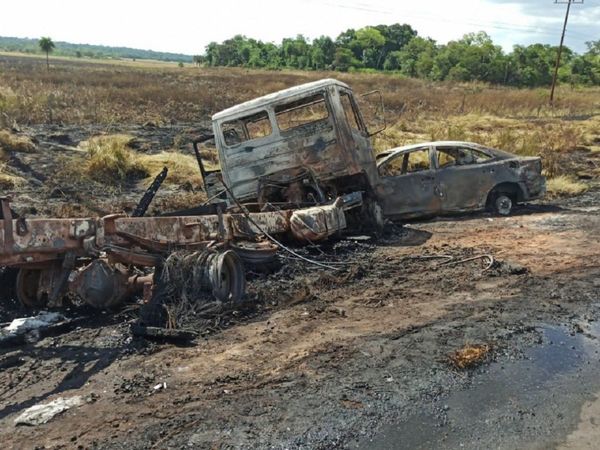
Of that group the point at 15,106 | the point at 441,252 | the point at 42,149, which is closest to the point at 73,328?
the point at 441,252

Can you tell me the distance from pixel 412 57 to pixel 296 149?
77194 millimetres

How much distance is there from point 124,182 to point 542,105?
88.8 ft

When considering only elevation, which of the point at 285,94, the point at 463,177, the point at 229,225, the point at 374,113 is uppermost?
the point at 285,94

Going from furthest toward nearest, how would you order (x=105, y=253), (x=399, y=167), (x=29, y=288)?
(x=399, y=167) < (x=29, y=288) < (x=105, y=253)

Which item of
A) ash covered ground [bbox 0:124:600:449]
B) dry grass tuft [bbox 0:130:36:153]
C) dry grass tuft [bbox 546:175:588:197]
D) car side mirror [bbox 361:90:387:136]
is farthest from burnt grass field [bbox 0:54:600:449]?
car side mirror [bbox 361:90:387:136]

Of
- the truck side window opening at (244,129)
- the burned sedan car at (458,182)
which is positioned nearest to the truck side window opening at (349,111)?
the truck side window opening at (244,129)

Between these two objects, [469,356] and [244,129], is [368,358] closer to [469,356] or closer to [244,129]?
[469,356]

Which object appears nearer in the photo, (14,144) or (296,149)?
(296,149)

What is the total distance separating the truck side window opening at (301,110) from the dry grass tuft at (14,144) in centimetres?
808

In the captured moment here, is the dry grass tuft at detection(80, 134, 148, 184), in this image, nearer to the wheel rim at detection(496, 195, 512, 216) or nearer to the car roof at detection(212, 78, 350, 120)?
the car roof at detection(212, 78, 350, 120)

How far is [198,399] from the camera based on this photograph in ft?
14.2

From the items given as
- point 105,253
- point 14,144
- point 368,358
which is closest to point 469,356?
point 368,358

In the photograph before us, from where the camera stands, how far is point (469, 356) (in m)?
4.98

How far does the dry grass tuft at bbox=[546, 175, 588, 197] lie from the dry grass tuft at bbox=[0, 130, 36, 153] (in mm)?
11756
